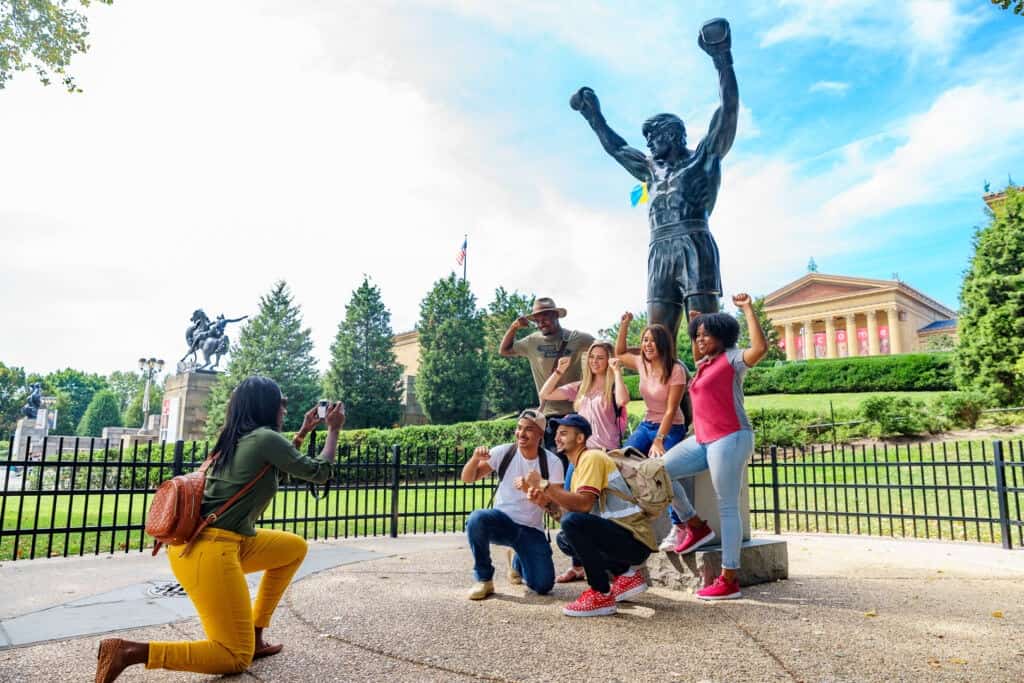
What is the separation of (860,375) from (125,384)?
418 ft

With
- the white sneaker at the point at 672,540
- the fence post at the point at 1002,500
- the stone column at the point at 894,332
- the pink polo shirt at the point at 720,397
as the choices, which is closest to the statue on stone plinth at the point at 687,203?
the pink polo shirt at the point at 720,397

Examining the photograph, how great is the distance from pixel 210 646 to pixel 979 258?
30.8 m

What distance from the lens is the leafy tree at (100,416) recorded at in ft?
244

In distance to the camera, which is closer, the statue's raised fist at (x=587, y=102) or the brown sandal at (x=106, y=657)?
the brown sandal at (x=106, y=657)

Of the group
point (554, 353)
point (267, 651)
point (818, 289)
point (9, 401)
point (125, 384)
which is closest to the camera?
point (267, 651)

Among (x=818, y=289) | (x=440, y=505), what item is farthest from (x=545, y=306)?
(x=818, y=289)

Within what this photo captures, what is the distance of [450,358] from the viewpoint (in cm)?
3528

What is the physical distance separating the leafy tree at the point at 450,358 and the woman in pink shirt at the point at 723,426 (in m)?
30.6

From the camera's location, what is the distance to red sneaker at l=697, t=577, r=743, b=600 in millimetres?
4504

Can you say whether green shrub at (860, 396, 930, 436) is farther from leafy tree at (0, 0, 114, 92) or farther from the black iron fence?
leafy tree at (0, 0, 114, 92)

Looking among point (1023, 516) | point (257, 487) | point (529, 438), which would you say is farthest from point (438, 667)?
point (1023, 516)

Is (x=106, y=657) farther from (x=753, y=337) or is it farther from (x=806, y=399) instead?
(x=806, y=399)

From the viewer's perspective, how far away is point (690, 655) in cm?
333

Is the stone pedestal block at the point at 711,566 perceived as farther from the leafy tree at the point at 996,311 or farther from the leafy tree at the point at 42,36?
the leafy tree at the point at 996,311
